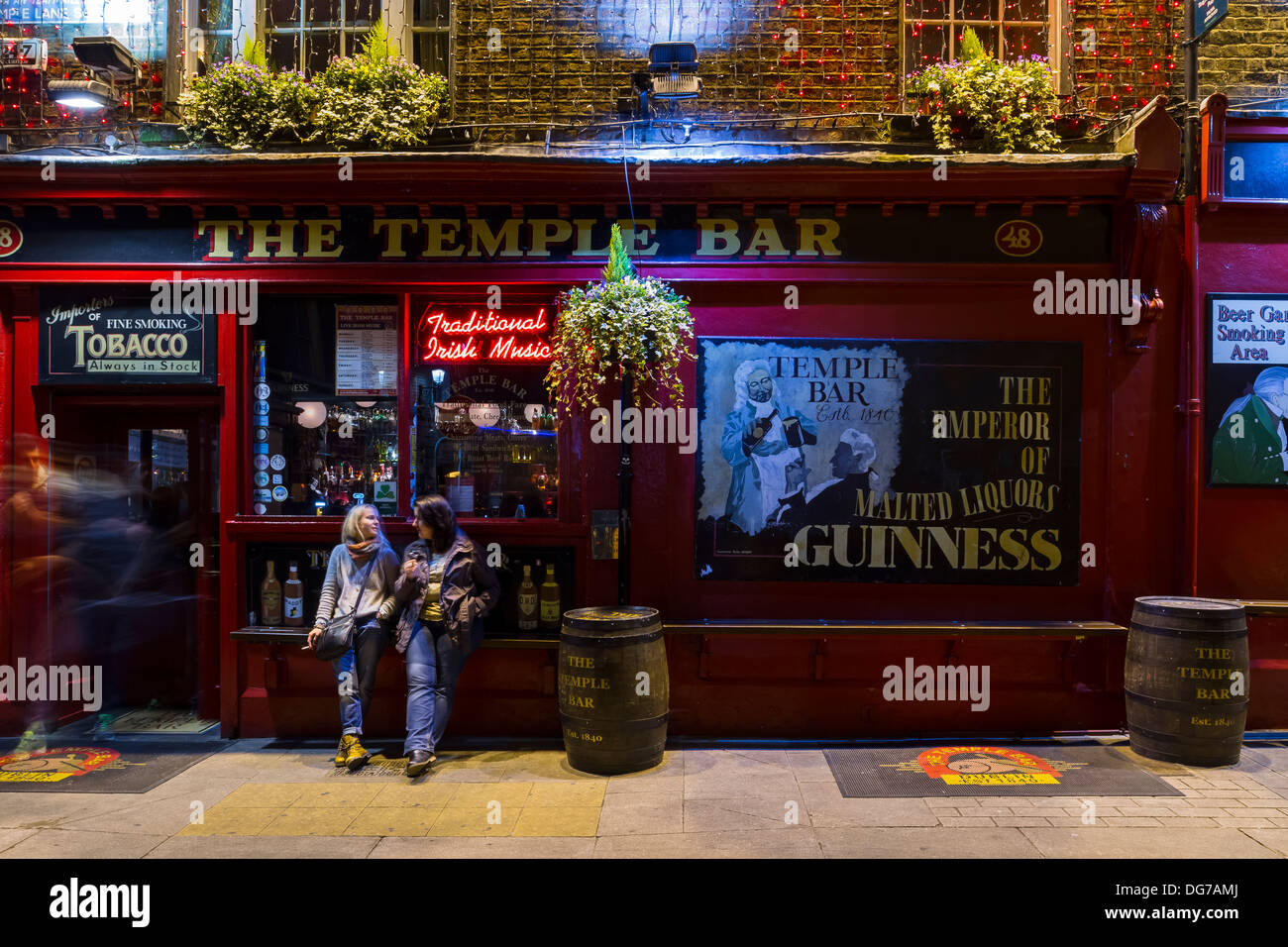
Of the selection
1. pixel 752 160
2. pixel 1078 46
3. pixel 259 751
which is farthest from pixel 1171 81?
pixel 259 751

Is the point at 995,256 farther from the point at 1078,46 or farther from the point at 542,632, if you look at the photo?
the point at 542,632

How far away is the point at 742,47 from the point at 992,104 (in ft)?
7.24

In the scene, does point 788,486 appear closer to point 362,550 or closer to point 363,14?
point 362,550

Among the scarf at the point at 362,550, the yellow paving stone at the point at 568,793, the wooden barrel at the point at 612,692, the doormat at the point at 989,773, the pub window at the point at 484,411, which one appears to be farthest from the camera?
the pub window at the point at 484,411

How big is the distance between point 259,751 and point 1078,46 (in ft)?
30.1

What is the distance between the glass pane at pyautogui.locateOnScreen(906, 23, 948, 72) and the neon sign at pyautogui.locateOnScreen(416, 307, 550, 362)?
4.11 m

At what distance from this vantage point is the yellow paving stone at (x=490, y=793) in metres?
5.46

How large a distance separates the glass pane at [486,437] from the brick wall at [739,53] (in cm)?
237

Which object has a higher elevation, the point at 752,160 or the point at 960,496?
the point at 752,160

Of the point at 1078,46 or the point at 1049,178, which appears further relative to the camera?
the point at 1078,46

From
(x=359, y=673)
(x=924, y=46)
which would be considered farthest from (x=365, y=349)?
(x=924, y=46)

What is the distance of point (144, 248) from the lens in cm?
704

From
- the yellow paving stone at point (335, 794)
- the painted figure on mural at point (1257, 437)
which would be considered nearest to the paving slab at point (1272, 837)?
the painted figure on mural at point (1257, 437)

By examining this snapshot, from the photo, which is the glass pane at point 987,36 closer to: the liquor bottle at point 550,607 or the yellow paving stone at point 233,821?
the liquor bottle at point 550,607
